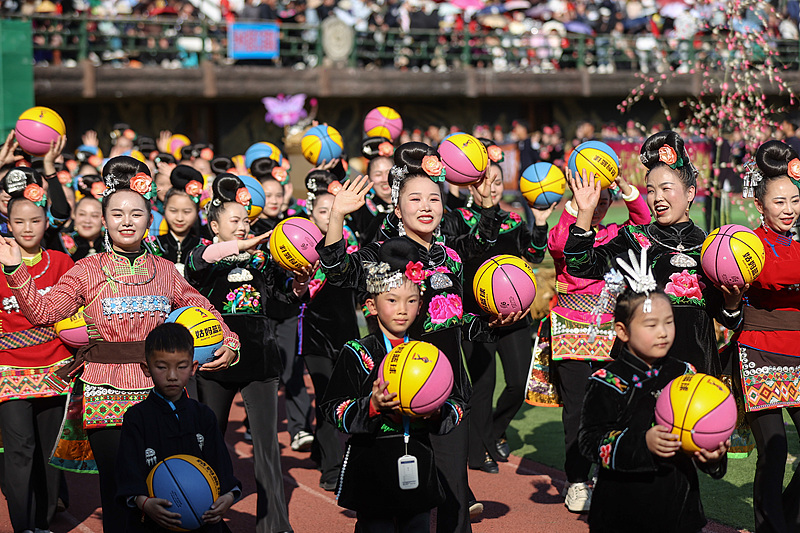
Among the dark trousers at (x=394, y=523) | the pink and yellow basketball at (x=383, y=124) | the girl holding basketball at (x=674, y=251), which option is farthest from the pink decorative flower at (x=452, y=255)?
the pink and yellow basketball at (x=383, y=124)

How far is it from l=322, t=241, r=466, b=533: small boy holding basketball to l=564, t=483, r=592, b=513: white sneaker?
2304mm

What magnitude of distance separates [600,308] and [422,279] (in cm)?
92

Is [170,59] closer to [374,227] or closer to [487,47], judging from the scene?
[487,47]

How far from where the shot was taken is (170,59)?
22.4 meters

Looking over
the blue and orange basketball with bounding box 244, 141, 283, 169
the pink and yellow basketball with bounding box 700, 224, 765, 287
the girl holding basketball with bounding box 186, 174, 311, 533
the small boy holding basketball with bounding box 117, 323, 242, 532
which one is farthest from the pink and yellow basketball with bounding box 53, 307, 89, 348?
the blue and orange basketball with bounding box 244, 141, 283, 169

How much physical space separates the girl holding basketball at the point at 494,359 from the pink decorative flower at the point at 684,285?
1.87 meters

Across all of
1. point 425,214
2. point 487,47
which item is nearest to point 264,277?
point 425,214

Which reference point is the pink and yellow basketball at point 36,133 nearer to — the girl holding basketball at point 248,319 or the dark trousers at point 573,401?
the girl holding basketball at point 248,319

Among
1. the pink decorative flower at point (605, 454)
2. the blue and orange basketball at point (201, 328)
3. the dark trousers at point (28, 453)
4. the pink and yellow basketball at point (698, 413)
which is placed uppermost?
the blue and orange basketball at point (201, 328)

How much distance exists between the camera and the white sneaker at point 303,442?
347 inches

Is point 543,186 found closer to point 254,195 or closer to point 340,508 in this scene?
point 254,195

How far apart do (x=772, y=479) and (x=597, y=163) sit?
211 centimetres

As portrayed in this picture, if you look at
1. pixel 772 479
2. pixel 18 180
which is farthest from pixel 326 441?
pixel 772 479

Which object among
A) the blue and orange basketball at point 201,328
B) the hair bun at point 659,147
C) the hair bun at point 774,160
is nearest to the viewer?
the blue and orange basketball at point 201,328
